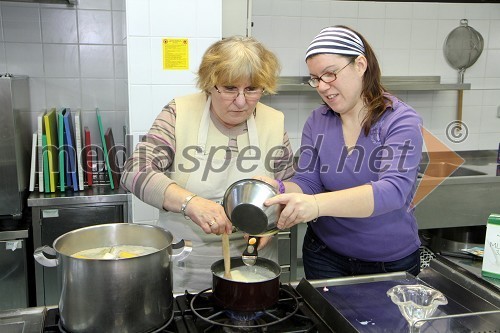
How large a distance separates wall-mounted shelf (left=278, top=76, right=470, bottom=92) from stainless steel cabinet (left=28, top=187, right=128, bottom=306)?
114 cm

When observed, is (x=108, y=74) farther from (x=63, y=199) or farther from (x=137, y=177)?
(x=137, y=177)

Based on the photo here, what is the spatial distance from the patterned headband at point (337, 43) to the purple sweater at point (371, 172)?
22 centimetres

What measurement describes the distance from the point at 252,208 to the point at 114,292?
0.38m

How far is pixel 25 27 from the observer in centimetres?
287

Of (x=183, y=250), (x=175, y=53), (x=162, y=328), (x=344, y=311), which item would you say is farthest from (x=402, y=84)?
(x=162, y=328)

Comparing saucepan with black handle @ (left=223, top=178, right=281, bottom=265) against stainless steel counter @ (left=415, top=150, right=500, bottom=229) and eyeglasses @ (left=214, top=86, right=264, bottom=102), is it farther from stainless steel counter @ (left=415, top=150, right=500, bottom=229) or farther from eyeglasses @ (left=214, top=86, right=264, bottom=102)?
stainless steel counter @ (left=415, top=150, right=500, bottom=229)

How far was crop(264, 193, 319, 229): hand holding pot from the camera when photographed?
1.22m

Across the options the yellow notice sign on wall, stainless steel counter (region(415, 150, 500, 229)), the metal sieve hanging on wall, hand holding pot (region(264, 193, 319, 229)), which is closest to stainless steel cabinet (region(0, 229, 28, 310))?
the yellow notice sign on wall

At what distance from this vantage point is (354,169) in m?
1.54

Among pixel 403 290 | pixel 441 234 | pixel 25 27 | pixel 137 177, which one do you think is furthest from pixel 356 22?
pixel 403 290

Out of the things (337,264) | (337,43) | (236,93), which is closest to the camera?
(337,43)

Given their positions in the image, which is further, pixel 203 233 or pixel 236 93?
pixel 203 233

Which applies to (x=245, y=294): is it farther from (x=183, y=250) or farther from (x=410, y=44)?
(x=410, y=44)

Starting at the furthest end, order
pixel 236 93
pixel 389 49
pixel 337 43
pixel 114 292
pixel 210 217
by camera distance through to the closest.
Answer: pixel 389 49
pixel 236 93
pixel 337 43
pixel 210 217
pixel 114 292
